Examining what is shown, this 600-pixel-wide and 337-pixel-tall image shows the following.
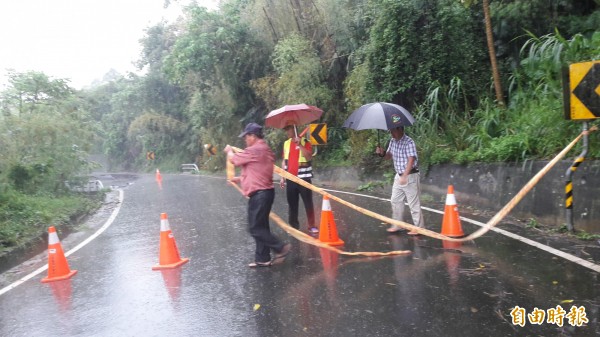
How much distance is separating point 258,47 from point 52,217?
15.4 m

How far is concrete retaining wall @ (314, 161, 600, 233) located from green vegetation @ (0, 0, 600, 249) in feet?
0.92

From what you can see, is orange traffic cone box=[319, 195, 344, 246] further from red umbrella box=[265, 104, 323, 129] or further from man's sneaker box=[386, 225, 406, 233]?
red umbrella box=[265, 104, 323, 129]

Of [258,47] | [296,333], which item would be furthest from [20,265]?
[258,47]

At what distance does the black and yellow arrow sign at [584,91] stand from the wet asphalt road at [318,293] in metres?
1.98

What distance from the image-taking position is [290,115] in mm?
7441

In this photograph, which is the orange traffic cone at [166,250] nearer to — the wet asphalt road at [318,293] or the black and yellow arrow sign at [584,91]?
the wet asphalt road at [318,293]

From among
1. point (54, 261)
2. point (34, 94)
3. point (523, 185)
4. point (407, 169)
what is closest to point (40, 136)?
point (34, 94)

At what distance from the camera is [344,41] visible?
18.2 m

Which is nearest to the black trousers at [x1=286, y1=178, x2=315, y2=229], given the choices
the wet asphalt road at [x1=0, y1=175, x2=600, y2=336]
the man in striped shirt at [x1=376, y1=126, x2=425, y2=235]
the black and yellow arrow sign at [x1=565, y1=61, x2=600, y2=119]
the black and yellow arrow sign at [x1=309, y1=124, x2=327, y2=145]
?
the wet asphalt road at [x1=0, y1=175, x2=600, y2=336]

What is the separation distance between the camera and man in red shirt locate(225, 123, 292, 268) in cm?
601

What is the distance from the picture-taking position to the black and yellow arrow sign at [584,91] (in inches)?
245

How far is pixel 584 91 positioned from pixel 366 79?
337 inches

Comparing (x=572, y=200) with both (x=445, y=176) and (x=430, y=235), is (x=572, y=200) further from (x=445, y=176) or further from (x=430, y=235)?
(x=445, y=176)

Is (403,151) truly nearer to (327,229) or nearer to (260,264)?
(327,229)
